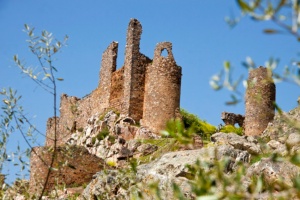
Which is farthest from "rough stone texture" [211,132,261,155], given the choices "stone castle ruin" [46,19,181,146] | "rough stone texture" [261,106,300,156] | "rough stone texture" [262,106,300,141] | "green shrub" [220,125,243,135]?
"green shrub" [220,125,243,135]

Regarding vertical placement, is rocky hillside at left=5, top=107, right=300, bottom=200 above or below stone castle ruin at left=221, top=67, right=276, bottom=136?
below

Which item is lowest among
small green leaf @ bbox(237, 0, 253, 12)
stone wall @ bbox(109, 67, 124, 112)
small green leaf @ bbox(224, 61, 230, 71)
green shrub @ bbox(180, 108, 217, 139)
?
small green leaf @ bbox(224, 61, 230, 71)

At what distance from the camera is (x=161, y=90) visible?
28953 mm

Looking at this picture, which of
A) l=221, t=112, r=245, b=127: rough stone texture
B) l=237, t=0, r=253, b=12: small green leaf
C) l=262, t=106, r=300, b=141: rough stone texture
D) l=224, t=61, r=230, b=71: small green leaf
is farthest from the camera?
l=221, t=112, r=245, b=127: rough stone texture

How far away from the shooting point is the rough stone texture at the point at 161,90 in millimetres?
28500

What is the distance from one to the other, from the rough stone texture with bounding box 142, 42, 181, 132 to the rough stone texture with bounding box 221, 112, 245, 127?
7.90m

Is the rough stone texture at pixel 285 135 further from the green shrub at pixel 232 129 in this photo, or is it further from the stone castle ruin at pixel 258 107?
the green shrub at pixel 232 129

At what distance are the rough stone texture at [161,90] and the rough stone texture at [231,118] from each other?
790cm

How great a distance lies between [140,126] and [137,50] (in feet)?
12.9

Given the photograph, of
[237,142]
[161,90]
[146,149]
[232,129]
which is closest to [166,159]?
[237,142]

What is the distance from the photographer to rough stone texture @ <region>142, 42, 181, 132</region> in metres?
28.5

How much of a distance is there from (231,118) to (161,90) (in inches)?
372

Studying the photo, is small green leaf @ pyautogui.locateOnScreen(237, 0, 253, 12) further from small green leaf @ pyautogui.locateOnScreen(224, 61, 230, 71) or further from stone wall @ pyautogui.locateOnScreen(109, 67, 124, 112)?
stone wall @ pyautogui.locateOnScreen(109, 67, 124, 112)

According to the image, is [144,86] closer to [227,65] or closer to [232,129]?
[232,129]
